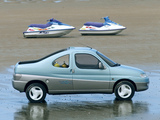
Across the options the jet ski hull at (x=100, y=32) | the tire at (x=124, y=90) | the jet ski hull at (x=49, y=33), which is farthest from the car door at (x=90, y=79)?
the jet ski hull at (x=100, y=32)

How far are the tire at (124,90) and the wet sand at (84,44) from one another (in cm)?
21

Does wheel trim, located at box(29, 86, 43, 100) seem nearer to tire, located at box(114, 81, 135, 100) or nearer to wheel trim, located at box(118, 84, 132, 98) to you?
tire, located at box(114, 81, 135, 100)

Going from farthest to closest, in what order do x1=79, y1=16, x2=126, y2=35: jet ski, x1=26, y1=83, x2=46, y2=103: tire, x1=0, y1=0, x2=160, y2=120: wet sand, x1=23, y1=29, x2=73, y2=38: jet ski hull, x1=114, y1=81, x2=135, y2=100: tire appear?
x1=79, y1=16, x2=126, y2=35: jet ski → x1=23, y1=29, x2=73, y2=38: jet ski hull → x1=114, y1=81, x2=135, y2=100: tire → x1=26, y1=83, x2=46, y2=103: tire → x1=0, y1=0, x2=160, y2=120: wet sand

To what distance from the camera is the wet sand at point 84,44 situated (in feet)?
36.4

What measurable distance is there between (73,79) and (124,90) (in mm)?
1390

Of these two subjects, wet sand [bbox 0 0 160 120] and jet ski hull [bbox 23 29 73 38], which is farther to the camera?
jet ski hull [bbox 23 29 73 38]

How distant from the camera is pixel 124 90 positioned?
40.0ft

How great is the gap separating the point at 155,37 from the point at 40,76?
16345 millimetres

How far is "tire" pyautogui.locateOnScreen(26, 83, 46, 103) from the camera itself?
12.0m

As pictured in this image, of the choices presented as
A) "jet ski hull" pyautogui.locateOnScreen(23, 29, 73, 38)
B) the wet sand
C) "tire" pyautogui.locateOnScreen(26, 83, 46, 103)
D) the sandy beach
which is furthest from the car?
"jet ski hull" pyautogui.locateOnScreen(23, 29, 73, 38)

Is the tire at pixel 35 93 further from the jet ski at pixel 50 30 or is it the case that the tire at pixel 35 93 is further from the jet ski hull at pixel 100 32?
the jet ski hull at pixel 100 32

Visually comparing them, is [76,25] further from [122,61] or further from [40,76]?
[40,76]

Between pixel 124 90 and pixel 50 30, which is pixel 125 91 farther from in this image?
pixel 50 30

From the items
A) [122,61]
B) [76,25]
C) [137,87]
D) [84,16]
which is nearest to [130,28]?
[76,25]
